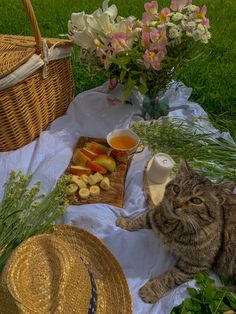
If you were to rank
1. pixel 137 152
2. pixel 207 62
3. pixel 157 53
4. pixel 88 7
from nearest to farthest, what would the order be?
pixel 157 53 < pixel 137 152 < pixel 207 62 < pixel 88 7

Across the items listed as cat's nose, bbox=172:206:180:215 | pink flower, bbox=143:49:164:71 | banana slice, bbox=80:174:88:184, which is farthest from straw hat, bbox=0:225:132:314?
pink flower, bbox=143:49:164:71

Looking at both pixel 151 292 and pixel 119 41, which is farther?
pixel 119 41

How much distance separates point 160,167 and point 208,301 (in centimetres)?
79

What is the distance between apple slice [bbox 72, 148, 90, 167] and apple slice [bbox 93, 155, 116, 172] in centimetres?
6

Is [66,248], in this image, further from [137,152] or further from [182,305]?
[137,152]

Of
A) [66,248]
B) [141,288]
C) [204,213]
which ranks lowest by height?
[141,288]

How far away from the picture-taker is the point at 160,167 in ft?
7.26

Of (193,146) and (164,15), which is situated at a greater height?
(164,15)

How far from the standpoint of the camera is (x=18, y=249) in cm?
140

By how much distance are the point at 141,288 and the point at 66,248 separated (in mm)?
627

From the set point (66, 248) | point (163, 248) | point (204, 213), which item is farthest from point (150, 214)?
point (66, 248)

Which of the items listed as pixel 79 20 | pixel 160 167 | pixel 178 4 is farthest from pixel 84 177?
pixel 178 4

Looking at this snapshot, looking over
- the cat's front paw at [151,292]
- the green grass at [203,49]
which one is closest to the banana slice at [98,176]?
the cat's front paw at [151,292]

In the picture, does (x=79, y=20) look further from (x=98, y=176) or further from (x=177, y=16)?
(x=98, y=176)
